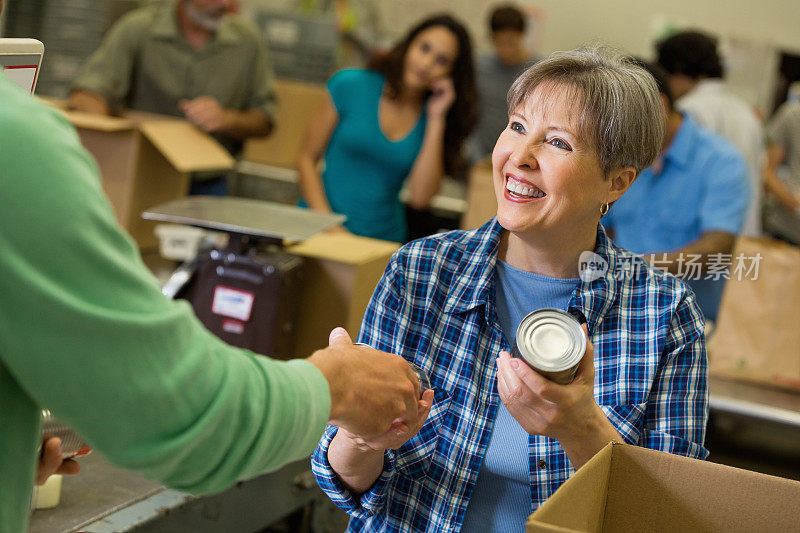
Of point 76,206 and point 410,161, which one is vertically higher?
point 76,206

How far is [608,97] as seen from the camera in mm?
1502

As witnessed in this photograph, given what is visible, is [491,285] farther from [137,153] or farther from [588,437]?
[137,153]

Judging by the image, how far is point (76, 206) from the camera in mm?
757

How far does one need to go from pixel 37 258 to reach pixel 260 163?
4.16 metres

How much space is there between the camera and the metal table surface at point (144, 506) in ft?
5.16

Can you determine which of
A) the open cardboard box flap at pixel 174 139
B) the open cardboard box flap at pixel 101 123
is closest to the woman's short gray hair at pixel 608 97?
the open cardboard box flap at pixel 174 139

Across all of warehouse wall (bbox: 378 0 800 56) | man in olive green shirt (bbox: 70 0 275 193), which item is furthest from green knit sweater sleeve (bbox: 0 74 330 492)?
warehouse wall (bbox: 378 0 800 56)

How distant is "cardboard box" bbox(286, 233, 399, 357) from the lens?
Result: 92.0 inches

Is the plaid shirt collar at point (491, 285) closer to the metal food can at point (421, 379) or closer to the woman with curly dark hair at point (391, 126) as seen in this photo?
the metal food can at point (421, 379)

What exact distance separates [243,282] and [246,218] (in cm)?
17

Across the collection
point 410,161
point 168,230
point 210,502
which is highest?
point 410,161

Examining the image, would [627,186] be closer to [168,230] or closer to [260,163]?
[168,230]

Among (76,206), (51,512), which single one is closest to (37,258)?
(76,206)

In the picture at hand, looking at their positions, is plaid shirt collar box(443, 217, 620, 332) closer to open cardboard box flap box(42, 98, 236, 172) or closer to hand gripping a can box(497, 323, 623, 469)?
hand gripping a can box(497, 323, 623, 469)
